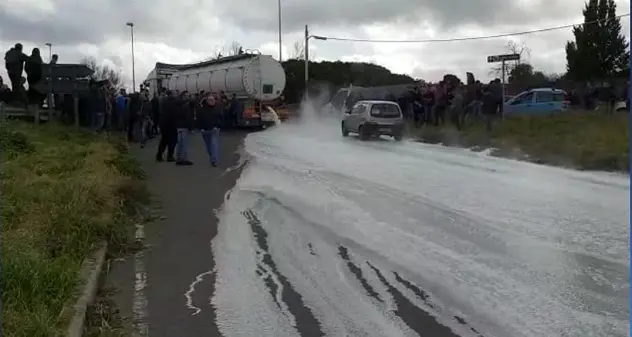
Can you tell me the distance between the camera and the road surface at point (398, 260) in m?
5.86

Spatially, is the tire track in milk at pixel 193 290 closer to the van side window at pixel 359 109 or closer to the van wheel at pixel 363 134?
the van wheel at pixel 363 134

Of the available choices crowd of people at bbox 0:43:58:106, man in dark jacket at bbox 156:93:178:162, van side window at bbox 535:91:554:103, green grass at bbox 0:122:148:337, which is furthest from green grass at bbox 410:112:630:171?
crowd of people at bbox 0:43:58:106

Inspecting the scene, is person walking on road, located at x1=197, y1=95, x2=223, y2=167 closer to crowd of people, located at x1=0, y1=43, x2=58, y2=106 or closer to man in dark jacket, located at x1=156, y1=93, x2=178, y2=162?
man in dark jacket, located at x1=156, y1=93, x2=178, y2=162

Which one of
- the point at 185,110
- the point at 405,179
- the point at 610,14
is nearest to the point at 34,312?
Result: the point at 405,179

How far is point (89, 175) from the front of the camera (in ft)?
39.2

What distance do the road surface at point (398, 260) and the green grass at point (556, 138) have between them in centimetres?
277

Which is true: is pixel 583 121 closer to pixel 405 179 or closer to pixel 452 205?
pixel 405 179

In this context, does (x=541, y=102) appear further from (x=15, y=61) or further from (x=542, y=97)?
(x=15, y=61)

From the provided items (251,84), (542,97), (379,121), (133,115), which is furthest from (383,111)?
(251,84)

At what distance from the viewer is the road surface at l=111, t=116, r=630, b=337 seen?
5.86 meters

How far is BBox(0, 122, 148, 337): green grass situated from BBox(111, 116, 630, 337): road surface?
71cm

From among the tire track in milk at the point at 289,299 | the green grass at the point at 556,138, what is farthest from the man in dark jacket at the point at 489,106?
the tire track in milk at the point at 289,299

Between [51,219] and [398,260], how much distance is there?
12.5 feet

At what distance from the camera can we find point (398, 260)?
7.78 m
